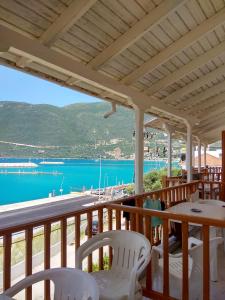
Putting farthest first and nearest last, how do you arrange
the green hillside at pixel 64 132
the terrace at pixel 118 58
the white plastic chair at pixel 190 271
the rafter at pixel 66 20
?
1. the green hillside at pixel 64 132
2. the rafter at pixel 66 20
3. the white plastic chair at pixel 190 271
4. the terrace at pixel 118 58

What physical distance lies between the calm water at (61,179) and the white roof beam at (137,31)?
30823 mm

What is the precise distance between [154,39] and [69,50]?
136 cm

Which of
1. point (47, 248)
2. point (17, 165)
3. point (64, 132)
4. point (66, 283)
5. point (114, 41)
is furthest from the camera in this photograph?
point (17, 165)

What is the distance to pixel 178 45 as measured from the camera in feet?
14.0

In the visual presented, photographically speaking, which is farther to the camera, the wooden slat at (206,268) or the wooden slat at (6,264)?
the wooden slat at (206,268)

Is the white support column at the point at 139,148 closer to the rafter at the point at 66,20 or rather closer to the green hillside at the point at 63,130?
the rafter at the point at 66,20

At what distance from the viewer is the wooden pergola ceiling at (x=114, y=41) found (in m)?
2.84

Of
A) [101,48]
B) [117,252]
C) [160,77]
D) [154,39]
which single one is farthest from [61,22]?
[160,77]

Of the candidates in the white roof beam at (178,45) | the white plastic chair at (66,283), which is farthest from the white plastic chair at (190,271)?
the white roof beam at (178,45)

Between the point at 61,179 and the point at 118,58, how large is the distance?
51917 mm

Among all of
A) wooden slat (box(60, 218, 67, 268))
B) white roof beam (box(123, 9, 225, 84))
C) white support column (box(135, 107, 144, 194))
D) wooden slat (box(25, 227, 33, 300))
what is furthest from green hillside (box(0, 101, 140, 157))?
wooden slat (box(25, 227, 33, 300))

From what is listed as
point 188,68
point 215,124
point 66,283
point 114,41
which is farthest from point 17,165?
point 66,283

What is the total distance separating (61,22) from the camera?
293cm

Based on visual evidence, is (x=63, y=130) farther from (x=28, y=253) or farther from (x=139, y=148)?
(x=28, y=253)
